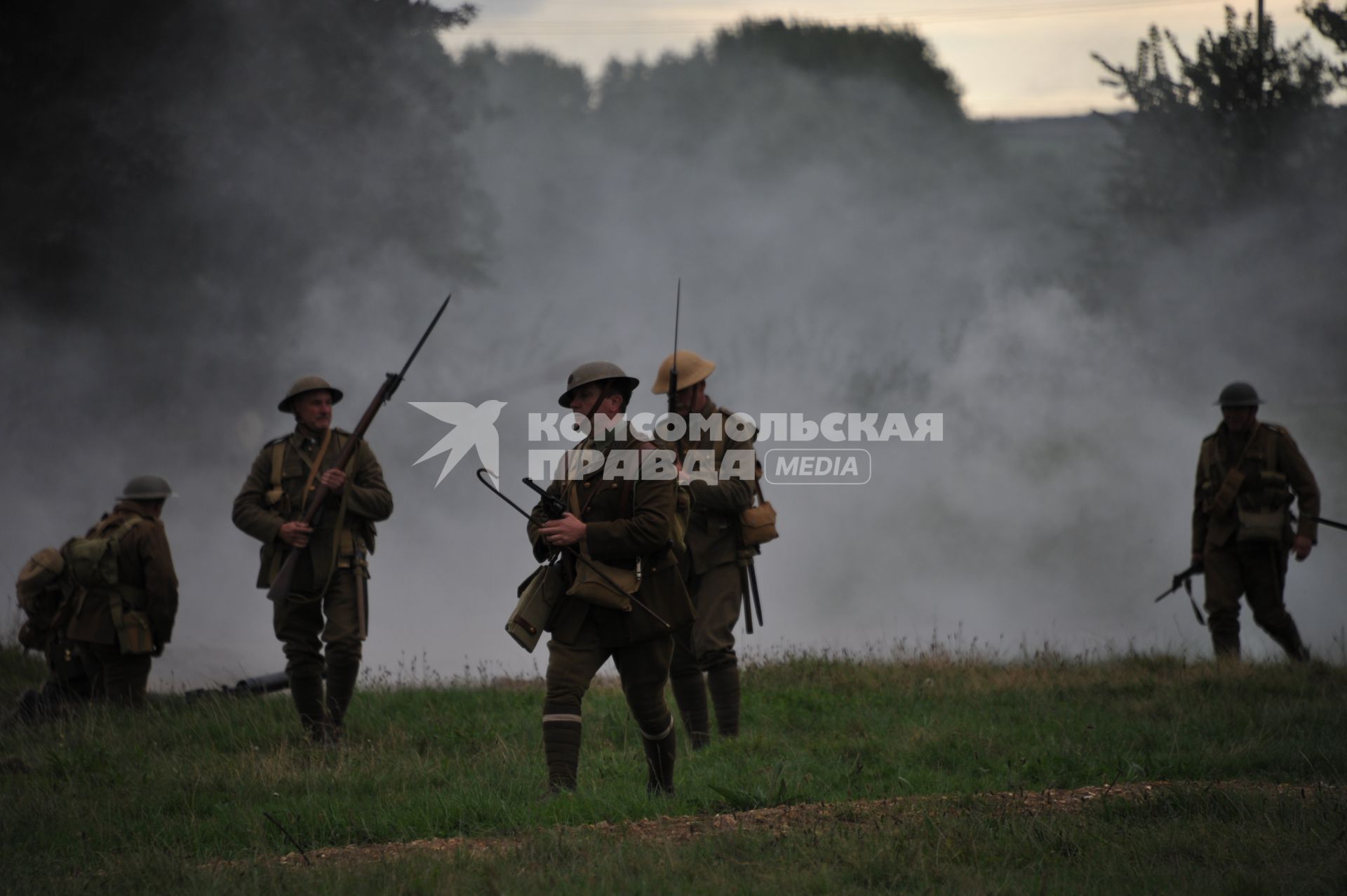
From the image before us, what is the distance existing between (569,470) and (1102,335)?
17.2 metres

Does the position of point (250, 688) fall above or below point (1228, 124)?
below

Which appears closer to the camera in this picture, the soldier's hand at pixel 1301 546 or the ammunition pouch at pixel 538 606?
the ammunition pouch at pixel 538 606

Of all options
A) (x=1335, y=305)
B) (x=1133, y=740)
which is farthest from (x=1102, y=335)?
(x=1133, y=740)

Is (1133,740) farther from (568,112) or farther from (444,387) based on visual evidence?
(568,112)

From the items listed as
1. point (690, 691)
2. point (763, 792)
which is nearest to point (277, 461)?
point (690, 691)

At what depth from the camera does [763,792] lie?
586 cm

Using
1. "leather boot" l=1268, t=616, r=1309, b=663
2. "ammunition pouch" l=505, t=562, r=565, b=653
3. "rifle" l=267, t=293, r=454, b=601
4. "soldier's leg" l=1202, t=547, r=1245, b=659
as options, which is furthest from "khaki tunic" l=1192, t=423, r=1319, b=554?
"ammunition pouch" l=505, t=562, r=565, b=653

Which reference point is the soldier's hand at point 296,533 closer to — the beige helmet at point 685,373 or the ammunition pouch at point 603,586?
the beige helmet at point 685,373

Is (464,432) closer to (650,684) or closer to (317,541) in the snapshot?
(317,541)

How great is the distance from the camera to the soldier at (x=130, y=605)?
858cm

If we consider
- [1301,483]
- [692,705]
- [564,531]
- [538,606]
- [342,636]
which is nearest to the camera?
[564,531]

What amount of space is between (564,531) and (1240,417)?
5.98m

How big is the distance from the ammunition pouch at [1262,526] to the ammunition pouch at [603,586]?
18.2 feet

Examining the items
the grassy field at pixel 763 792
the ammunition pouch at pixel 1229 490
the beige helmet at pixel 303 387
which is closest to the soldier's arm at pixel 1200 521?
the ammunition pouch at pixel 1229 490
